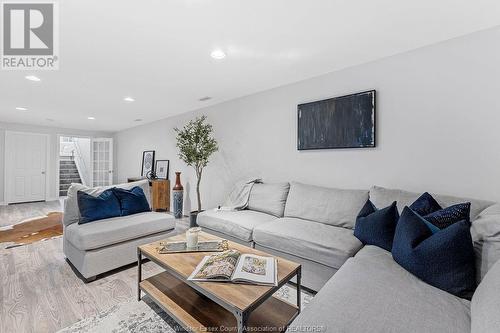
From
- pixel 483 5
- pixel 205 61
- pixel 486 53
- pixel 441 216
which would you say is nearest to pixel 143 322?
pixel 441 216

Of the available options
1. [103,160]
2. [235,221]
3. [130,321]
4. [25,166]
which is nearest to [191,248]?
[130,321]

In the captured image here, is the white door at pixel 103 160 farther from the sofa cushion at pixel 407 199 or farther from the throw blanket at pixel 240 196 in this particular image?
the sofa cushion at pixel 407 199

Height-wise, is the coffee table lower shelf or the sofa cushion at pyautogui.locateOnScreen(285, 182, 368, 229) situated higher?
the sofa cushion at pyautogui.locateOnScreen(285, 182, 368, 229)

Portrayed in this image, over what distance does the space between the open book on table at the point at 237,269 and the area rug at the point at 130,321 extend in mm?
506

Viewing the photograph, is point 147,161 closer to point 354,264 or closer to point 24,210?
point 24,210

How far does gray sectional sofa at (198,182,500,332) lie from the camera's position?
962 mm

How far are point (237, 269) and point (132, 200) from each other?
2.00m

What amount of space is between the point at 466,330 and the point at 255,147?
2.84 m

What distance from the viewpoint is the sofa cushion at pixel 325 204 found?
7.36ft

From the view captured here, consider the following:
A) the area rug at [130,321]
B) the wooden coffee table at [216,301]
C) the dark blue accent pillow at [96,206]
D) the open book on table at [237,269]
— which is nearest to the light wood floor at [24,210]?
the dark blue accent pillow at [96,206]

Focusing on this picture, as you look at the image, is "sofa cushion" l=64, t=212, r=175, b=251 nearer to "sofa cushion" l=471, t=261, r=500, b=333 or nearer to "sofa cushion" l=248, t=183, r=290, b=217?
"sofa cushion" l=248, t=183, r=290, b=217

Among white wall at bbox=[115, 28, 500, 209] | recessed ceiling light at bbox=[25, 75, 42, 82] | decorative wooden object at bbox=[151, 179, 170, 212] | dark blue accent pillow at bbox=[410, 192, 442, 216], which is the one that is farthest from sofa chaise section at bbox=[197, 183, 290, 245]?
recessed ceiling light at bbox=[25, 75, 42, 82]

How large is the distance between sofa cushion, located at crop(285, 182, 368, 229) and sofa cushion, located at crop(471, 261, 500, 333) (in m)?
1.19

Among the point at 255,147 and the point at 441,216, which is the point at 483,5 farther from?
the point at 255,147
